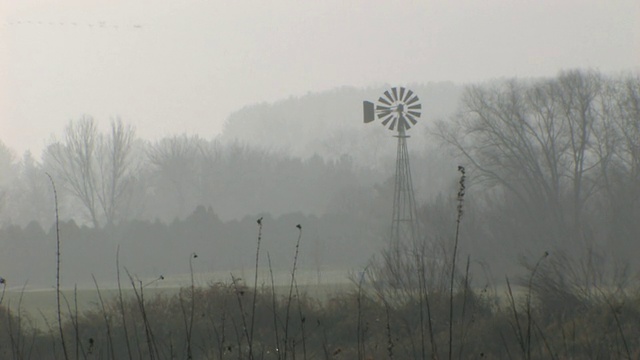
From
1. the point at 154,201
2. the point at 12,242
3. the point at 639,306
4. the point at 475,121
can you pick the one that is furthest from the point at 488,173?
the point at 154,201

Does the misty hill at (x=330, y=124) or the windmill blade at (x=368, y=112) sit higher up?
the misty hill at (x=330, y=124)

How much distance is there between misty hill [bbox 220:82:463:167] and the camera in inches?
3693

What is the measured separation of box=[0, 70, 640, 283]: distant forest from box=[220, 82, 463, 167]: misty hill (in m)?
1.96

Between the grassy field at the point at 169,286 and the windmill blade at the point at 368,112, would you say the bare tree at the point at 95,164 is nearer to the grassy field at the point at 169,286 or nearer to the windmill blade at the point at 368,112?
the grassy field at the point at 169,286

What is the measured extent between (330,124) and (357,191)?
192 feet

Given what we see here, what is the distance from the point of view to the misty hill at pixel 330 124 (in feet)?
308

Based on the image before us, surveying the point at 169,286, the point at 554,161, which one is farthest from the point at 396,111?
the point at 169,286

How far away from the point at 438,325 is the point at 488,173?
2846cm

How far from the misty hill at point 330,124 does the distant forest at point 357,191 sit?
196 cm

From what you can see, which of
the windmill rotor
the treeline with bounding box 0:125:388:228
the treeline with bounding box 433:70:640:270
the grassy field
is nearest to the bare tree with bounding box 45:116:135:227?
the treeline with bounding box 0:125:388:228

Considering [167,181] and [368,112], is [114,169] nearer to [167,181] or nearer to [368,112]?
[167,181]

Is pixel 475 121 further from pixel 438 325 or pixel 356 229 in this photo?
pixel 438 325

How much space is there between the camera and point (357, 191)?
59.9m

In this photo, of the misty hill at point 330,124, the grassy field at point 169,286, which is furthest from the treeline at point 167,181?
the grassy field at point 169,286
